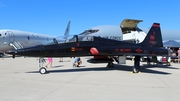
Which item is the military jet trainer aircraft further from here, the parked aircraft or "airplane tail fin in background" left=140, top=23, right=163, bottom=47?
the parked aircraft

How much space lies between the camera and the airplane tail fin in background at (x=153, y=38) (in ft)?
40.8

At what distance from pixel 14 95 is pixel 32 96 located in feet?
1.81

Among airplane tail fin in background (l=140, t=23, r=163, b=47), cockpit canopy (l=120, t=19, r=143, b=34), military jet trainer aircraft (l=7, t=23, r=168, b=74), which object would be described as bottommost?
military jet trainer aircraft (l=7, t=23, r=168, b=74)

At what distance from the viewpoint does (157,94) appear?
5.39m

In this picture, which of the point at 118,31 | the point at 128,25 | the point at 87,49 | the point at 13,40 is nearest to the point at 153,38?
the point at 87,49

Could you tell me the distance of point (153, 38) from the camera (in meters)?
12.7

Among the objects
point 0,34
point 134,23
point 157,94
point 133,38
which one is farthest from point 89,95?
point 0,34

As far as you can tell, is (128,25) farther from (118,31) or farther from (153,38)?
(153,38)

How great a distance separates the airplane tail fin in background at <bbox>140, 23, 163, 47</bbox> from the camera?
12.4m

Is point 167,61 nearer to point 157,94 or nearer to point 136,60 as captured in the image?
point 136,60

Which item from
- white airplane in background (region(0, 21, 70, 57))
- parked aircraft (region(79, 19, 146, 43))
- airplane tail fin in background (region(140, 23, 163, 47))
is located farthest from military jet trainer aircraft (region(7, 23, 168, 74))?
white airplane in background (region(0, 21, 70, 57))

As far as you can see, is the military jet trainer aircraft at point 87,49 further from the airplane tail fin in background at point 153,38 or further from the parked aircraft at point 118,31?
the parked aircraft at point 118,31

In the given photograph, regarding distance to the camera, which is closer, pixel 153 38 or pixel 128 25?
pixel 153 38

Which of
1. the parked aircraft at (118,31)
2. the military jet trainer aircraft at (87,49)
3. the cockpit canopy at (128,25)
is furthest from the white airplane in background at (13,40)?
the military jet trainer aircraft at (87,49)
